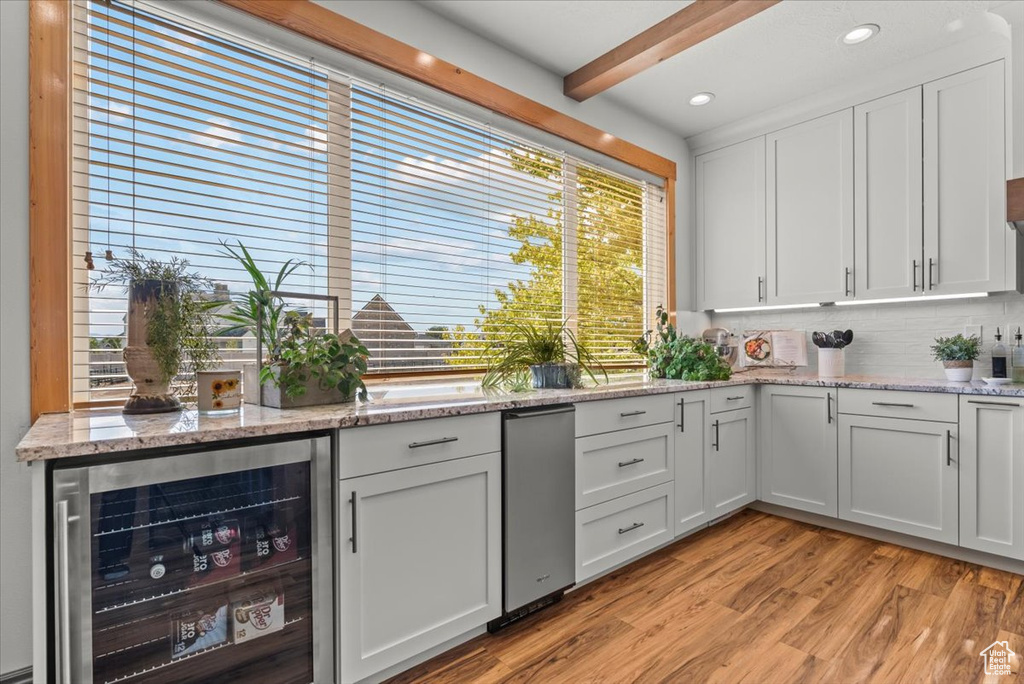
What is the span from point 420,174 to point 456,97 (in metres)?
0.46

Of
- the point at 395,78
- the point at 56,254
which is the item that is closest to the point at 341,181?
the point at 395,78

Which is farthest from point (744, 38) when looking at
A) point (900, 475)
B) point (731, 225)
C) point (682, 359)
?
point (900, 475)

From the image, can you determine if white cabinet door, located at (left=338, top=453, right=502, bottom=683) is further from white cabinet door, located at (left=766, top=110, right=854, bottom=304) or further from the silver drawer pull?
white cabinet door, located at (left=766, top=110, right=854, bottom=304)

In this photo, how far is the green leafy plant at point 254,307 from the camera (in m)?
1.81

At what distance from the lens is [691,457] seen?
9.23ft

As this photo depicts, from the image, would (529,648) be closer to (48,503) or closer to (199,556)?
(199,556)

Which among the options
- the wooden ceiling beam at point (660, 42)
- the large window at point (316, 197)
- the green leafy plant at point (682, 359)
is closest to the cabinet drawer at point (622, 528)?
the green leafy plant at point (682, 359)

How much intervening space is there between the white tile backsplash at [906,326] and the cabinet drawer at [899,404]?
2.13ft

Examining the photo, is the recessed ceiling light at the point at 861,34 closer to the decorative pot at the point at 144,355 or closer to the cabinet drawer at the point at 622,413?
the cabinet drawer at the point at 622,413

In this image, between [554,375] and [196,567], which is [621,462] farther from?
[196,567]

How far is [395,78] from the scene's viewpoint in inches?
93.5

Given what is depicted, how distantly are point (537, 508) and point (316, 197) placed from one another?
157 cm

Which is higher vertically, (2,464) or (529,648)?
(2,464)

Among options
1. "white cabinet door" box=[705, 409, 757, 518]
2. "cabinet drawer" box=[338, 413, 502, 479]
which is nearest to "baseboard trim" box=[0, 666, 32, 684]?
"cabinet drawer" box=[338, 413, 502, 479]
